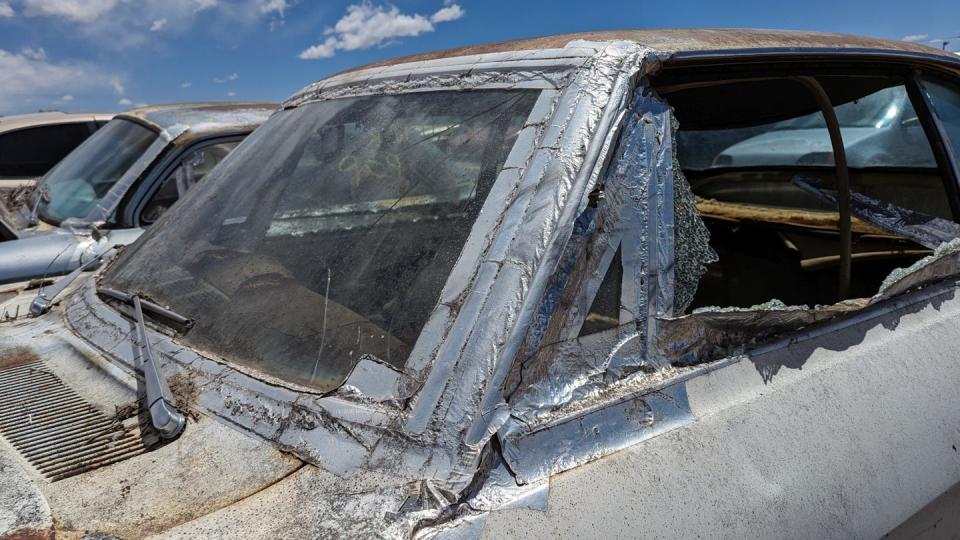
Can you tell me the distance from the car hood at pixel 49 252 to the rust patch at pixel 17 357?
2.22 m

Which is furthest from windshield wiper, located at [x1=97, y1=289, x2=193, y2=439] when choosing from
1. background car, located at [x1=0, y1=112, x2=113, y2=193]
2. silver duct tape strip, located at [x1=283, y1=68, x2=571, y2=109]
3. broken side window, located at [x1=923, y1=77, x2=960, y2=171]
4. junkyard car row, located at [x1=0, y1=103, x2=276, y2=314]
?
background car, located at [x1=0, y1=112, x2=113, y2=193]

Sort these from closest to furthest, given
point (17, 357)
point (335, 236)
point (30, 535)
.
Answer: point (30, 535)
point (335, 236)
point (17, 357)

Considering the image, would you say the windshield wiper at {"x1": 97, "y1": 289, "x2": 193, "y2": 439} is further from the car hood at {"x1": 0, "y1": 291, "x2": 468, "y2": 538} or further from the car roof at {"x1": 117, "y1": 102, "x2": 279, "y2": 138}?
the car roof at {"x1": 117, "y1": 102, "x2": 279, "y2": 138}

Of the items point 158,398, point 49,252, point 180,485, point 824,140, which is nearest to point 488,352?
point 180,485

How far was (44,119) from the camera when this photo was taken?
8.86 metres

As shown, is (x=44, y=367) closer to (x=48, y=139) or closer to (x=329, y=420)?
(x=329, y=420)

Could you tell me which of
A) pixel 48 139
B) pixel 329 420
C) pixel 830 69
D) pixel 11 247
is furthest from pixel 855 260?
pixel 48 139

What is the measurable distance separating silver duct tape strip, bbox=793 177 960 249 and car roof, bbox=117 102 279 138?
14.0 ft

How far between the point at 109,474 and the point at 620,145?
116 cm

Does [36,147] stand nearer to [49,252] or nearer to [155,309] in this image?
[49,252]

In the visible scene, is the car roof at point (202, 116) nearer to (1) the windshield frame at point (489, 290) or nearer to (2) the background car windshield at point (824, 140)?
(2) the background car windshield at point (824, 140)

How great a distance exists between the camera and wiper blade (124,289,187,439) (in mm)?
1346

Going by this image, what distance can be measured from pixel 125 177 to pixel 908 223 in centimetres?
471

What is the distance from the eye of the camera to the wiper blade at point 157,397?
1346 mm
